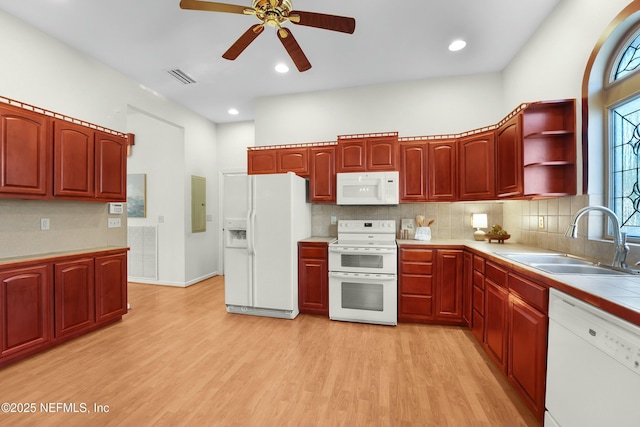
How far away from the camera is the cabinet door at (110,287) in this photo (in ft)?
9.21

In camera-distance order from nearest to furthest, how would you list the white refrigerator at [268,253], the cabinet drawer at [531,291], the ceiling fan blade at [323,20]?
1. the cabinet drawer at [531,291]
2. the ceiling fan blade at [323,20]
3. the white refrigerator at [268,253]

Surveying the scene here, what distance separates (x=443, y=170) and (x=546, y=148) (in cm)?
108

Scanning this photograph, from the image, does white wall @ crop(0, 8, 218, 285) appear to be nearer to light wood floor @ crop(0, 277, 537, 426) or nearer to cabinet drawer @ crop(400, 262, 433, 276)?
light wood floor @ crop(0, 277, 537, 426)

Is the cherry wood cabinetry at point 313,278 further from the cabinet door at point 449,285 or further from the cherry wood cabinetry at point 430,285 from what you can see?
the cabinet door at point 449,285

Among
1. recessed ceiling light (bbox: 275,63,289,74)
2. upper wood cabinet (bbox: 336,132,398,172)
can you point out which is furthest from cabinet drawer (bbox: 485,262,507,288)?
recessed ceiling light (bbox: 275,63,289,74)

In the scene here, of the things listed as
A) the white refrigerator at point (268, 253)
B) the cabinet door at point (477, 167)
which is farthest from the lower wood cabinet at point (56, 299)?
the cabinet door at point (477, 167)

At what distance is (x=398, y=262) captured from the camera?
307 cm

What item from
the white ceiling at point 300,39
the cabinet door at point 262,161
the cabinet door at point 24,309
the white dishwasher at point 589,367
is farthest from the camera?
the cabinet door at point 262,161

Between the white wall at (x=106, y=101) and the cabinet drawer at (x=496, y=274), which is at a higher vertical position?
the white wall at (x=106, y=101)

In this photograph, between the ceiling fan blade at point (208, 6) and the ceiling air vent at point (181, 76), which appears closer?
the ceiling fan blade at point (208, 6)

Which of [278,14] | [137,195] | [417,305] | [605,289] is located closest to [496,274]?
[605,289]

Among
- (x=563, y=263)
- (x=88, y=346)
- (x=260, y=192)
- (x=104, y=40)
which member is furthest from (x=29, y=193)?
(x=563, y=263)

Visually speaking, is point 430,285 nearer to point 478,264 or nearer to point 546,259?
point 478,264

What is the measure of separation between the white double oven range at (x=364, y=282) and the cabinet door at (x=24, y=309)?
2.65m
